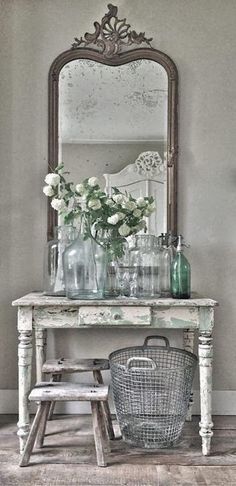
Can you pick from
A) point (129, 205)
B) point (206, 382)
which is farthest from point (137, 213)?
point (206, 382)

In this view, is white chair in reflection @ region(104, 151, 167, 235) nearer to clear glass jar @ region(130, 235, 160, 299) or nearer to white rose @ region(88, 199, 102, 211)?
clear glass jar @ region(130, 235, 160, 299)

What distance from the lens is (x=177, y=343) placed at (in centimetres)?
312

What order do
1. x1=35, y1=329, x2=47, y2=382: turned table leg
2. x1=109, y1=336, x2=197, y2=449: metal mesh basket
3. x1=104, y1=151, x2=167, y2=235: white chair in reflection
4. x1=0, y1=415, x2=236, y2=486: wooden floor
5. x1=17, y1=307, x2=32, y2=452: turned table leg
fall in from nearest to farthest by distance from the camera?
x1=0, y1=415, x2=236, y2=486: wooden floor < x1=17, y1=307, x2=32, y2=452: turned table leg < x1=109, y1=336, x2=197, y2=449: metal mesh basket < x1=35, y1=329, x2=47, y2=382: turned table leg < x1=104, y1=151, x2=167, y2=235: white chair in reflection

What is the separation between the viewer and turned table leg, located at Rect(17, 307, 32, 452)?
2455mm

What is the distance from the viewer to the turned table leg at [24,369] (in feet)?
8.05

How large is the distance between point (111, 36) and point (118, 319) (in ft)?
5.47

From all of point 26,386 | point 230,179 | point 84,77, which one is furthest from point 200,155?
point 26,386

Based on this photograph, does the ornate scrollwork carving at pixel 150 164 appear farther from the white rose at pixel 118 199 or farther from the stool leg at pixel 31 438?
the stool leg at pixel 31 438

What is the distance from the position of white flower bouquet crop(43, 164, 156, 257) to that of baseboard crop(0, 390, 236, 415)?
100cm

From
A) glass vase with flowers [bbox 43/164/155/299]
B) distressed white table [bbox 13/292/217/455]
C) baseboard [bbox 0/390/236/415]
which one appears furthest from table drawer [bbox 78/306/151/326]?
baseboard [bbox 0/390/236/415]

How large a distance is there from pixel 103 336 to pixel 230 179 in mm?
1179

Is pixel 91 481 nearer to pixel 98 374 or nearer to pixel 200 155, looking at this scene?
pixel 98 374

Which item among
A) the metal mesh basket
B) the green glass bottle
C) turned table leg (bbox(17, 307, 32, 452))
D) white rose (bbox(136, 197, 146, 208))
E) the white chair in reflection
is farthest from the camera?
the white chair in reflection

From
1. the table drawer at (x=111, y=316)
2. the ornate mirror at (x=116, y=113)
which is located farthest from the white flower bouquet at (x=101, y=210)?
the table drawer at (x=111, y=316)
